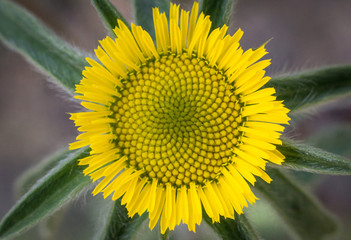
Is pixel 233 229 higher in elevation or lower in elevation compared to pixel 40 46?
lower

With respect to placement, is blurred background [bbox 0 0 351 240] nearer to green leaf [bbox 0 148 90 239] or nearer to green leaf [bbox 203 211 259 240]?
green leaf [bbox 0 148 90 239]

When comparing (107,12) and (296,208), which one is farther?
(296,208)

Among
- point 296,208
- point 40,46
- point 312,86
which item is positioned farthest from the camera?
point 296,208

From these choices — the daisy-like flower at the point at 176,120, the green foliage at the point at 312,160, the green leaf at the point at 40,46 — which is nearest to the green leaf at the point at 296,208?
the green foliage at the point at 312,160

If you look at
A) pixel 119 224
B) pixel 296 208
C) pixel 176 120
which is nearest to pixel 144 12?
pixel 176 120

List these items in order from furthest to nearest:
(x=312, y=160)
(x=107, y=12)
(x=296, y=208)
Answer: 1. (x=296, y=208)
2. (x=107, y=12)
3. (x=312, y=160)

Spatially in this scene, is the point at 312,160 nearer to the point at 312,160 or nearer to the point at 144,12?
the point at 312,160
